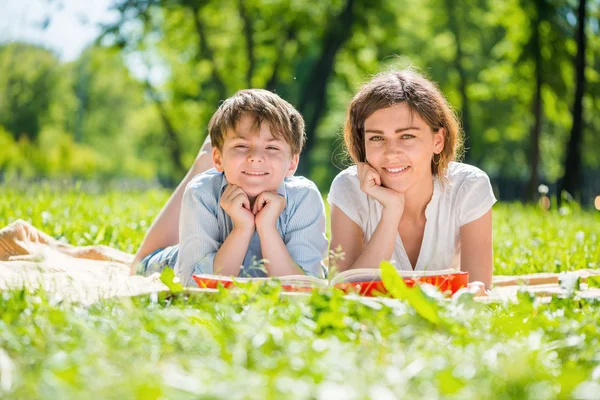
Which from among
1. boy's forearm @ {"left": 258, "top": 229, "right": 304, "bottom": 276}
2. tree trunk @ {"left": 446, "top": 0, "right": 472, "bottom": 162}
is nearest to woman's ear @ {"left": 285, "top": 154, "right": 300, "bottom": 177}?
boy's forearm @ {"left": 258, "top": 229, "right": 304, "bottom": 276}

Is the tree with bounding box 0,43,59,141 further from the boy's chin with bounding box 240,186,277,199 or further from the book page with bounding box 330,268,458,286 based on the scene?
the book page with bounding box 330,268,458,286

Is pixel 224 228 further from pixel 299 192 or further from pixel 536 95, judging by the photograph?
pixel 536 95

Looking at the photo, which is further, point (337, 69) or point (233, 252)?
point (337, 69)

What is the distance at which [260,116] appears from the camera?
149 inches

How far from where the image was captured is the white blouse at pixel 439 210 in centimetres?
409

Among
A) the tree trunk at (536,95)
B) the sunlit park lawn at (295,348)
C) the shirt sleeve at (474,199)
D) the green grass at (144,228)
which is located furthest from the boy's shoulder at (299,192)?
the tree trunk at (536,95)

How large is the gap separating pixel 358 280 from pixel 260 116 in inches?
43.8

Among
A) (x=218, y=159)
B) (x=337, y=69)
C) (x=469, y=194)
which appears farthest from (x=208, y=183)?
(x=337, y=69)

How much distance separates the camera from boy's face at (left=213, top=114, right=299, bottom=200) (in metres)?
3.70

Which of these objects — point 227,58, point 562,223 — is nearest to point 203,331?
point 562,223

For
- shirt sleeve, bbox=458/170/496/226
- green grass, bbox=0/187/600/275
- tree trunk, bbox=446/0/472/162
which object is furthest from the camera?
tree trunk, bbox=446/0/472/162

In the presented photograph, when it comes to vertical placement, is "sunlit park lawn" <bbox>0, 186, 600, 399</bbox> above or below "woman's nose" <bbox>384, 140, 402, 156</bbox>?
below

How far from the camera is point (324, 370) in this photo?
1.75 metres

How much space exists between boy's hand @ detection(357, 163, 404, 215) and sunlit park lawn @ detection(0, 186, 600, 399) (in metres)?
0.99
